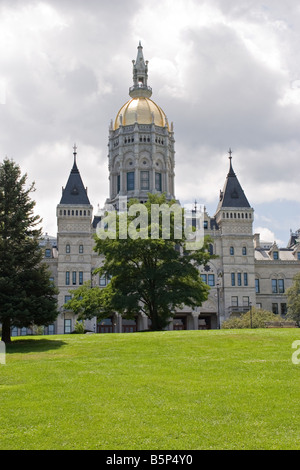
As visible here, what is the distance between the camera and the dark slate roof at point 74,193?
7162cm

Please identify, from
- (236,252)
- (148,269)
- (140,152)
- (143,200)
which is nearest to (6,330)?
(148,269)

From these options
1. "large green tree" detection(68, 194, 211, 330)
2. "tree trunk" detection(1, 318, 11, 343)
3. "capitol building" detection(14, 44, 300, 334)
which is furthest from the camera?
"capitol building" detection(14, 44, 300, 334)

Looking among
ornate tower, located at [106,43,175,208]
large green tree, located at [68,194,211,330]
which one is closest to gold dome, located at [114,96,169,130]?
ornate tower, located at [106,43,175,208]

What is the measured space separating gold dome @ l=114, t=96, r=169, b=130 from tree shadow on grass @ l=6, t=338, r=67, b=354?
56737mm

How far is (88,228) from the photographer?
2761 inches

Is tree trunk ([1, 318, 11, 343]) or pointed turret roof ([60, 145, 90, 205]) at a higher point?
pointed turret roof ([60, 145, 90, 205])

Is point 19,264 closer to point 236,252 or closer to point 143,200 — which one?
point 236,252

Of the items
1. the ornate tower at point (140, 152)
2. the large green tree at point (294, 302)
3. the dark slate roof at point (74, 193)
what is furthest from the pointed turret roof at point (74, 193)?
the large green tree at point (294, 302)

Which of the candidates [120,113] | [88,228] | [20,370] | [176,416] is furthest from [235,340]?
[120,113]

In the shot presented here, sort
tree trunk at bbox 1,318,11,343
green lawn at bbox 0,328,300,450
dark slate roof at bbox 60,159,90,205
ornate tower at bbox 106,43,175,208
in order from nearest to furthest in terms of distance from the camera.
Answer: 1. green lawn at bbox 0,328,300,450
2. tree trunk at bbox 1,318,11,343
3. dark slate roof at bbox 60,159,90,205
4. ornate tower at bbox 106,43,175,208

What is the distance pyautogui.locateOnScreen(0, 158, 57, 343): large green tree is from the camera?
30.0 metres

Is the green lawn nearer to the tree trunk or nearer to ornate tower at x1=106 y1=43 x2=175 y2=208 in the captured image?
the tree trunk

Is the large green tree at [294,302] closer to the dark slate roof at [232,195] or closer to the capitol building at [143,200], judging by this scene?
the capitol building at [143,200]
